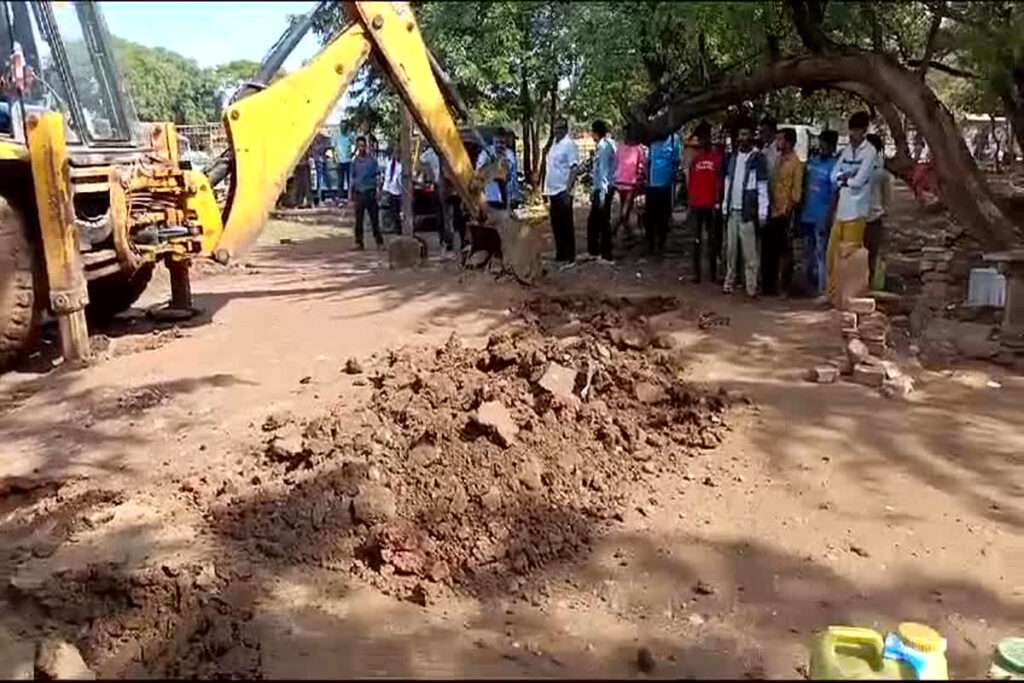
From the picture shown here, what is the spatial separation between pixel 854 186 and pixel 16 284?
6234 mm

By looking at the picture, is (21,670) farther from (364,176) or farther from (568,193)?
(364,176)

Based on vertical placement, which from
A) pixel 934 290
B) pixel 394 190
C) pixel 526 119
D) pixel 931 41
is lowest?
pixel 934 290

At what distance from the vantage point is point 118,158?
752cm

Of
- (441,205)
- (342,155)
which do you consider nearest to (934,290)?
(441,205)

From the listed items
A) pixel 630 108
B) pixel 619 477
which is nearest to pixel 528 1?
pixel 630 108

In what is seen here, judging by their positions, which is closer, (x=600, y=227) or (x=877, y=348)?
(x=877, y=348)

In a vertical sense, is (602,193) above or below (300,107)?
below

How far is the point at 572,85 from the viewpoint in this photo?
1543 centimetres

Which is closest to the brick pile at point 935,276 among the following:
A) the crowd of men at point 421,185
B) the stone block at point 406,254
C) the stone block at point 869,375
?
the stone block at point 869,375

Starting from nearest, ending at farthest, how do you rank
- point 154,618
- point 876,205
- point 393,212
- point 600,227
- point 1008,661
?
point 1008,661, point 154,618, point 876,205, point 600,227, point 393,212

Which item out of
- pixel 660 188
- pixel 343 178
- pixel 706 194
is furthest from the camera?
pixel 343 178

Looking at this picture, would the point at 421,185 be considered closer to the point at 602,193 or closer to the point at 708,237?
the point at 602,193

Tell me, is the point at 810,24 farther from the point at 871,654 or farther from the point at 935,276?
the point at 871,654

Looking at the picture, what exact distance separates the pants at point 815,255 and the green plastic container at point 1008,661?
588 centimetres
